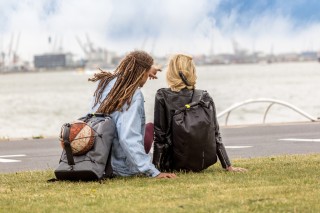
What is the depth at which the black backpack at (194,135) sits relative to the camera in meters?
9.22

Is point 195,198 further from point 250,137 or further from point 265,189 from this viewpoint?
point 250,137

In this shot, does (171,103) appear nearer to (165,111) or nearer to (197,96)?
(165,111)

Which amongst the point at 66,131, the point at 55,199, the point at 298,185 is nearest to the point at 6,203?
the point at 55,199

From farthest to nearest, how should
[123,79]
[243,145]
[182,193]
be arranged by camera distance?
[243,145] → [123,79] → [182,193]

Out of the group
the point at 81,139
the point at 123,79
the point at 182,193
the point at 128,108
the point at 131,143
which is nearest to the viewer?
the point at 182,193

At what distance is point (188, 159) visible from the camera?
9.34m

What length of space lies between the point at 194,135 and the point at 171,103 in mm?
422

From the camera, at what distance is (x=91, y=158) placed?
8820 millimetres

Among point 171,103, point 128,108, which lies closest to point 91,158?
point 128,108

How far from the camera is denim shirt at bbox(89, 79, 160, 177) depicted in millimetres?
8961

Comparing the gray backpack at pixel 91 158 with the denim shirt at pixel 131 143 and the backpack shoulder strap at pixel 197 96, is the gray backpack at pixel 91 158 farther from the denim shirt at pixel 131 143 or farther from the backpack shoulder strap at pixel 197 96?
the backpack shoulder strap at pixel 197 96

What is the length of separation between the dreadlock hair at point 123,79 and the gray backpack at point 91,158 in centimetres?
26

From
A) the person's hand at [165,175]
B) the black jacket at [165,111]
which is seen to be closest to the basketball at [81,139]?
the person's hand at [165,175]

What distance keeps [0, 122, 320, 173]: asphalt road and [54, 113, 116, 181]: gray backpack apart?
274cm
